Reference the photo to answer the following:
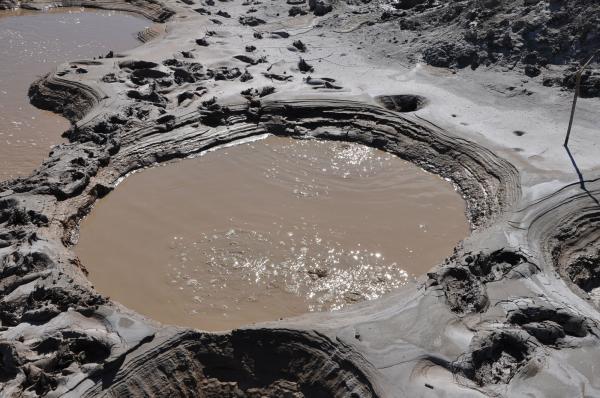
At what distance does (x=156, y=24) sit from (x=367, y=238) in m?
11.2

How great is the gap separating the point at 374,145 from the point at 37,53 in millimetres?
8847

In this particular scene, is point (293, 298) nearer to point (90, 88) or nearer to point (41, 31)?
point (90, 88)

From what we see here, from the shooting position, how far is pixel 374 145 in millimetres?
8656

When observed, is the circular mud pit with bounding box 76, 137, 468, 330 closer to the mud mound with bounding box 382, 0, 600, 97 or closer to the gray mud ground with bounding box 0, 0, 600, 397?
the gray mud ground with bounding box 0, 0, 600, 397

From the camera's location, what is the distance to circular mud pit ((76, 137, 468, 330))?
5.93 meters

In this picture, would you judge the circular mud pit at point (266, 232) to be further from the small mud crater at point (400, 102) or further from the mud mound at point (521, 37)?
the mud mound at point (521, 37)

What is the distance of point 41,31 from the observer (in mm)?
14477

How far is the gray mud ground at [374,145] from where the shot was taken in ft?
15.4

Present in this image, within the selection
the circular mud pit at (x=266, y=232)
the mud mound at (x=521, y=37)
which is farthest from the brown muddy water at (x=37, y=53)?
the mud mound at (x=521, y=37)

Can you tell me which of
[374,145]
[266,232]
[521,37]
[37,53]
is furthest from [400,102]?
[37,53]

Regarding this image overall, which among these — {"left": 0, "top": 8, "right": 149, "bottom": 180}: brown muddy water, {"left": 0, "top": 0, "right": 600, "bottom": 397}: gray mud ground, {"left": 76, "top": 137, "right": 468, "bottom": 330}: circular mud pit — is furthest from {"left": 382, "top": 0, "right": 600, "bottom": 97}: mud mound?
{"left": 0, "top": 8, "right": 149, "bottom": 180}: brown muddy water

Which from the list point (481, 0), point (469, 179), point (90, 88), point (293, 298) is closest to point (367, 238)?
point (293, 298)

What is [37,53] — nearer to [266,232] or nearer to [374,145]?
[374,145]

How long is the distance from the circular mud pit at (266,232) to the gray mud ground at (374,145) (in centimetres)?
34
